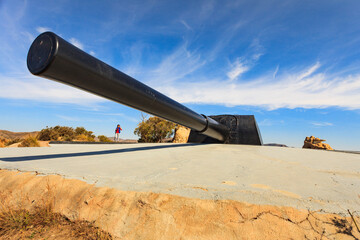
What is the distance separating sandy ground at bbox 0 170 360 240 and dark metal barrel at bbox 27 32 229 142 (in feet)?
3.58

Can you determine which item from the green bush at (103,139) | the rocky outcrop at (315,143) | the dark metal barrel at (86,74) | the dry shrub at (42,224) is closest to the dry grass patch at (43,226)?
the dry shrub at (42,224)

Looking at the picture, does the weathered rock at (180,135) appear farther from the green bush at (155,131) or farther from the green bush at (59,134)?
the green bush at (59,134)

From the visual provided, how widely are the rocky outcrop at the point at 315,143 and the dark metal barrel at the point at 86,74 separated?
13.5 m

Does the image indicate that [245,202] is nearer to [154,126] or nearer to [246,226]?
[246,226]

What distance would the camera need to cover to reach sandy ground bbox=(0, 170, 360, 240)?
1.01 meters

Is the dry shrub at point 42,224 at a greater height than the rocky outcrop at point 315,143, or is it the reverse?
the rocky outcrop at point 315,143

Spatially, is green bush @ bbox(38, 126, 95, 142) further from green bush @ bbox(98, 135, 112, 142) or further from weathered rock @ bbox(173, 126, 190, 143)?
weathered rock @ bbox(173, 126, 190, 143)

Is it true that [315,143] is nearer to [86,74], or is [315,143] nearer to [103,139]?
[86,74]

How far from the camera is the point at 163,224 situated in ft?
3.74

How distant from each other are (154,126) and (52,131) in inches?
294

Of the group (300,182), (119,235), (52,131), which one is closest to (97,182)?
(119,235)

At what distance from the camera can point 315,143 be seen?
41.5 feet

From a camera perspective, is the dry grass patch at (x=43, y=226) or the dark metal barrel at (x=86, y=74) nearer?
the dry grass patch at (x=43, y=226)

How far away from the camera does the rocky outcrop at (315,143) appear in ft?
40.5
